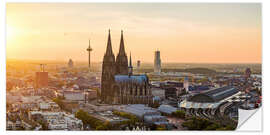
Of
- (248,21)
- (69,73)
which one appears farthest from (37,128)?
(248,21)

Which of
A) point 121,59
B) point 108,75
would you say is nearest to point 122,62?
point 121,59

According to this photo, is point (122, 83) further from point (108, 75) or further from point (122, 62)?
point (122, 62)

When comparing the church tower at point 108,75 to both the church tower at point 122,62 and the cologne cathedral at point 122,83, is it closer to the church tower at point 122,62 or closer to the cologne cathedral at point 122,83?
the cologne cathedral at point 122,83

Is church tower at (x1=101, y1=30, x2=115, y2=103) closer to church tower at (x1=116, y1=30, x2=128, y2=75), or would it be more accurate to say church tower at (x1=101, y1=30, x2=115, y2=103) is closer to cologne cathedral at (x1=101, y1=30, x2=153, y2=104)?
cologne cathedral at (x1=101, y1=30, x2=153, y2=104)

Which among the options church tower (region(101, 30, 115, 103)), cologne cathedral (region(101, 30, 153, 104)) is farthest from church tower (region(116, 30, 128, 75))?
church tower (region(101, 30, 115, 103))

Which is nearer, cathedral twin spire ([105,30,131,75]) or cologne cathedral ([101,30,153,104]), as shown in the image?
cathedral twin spire ([105,30,131,75])

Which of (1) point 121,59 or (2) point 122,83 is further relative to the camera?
(1) point 121,59
